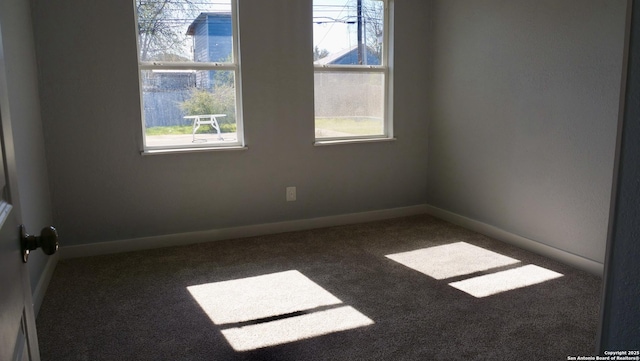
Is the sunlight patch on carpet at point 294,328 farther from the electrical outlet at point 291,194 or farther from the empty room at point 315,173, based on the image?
the electrical outlet at point 291,194

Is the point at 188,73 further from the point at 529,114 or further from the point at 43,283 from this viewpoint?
the point at 529,114

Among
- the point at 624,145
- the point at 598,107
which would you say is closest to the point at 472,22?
the point at 598,107

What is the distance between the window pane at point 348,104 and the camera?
14.0 ft

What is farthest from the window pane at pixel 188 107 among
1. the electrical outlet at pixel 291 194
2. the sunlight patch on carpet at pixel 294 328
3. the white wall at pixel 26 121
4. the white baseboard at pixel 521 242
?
the white baseboard at pixel 521 242

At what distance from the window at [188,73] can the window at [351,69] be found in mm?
778

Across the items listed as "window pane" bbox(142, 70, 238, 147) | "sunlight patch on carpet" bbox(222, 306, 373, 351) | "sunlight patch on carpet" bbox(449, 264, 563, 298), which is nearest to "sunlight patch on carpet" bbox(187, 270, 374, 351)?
"sunlight patch on carpet" bbox(222, 306, 373, 351)

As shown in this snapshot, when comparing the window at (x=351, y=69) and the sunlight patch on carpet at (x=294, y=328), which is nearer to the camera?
the sunlight patch on carpet at (x=294, y=328)

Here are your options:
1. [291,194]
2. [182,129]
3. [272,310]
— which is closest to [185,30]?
[182,129]

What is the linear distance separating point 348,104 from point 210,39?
1361 millimetres

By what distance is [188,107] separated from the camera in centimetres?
384

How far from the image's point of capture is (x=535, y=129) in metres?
3.54

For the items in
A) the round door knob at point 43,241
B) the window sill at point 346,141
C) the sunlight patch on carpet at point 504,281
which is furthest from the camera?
the window sill at point 346,141

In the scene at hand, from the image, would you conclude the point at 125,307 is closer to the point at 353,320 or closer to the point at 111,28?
the point at 353,320

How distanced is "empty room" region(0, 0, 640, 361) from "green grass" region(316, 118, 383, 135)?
2cm
